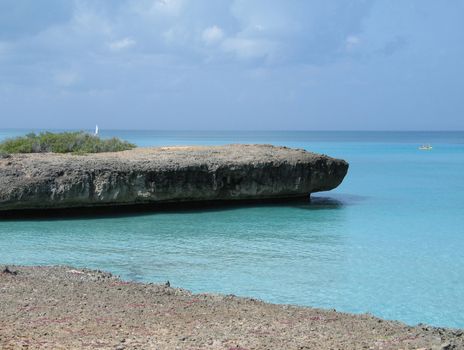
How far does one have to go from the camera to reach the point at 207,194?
2098 cm

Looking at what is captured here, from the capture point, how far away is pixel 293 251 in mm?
14117

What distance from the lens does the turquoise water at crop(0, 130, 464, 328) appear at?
10.7 m

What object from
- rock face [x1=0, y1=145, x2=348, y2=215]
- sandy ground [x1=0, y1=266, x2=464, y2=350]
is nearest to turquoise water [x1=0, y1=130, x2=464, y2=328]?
rock face [x1=0, y1=145, x2=348, y2=215]

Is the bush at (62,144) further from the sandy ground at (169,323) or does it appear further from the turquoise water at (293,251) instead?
the sandy ground at (169,323)

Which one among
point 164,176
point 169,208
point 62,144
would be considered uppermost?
point 62,144

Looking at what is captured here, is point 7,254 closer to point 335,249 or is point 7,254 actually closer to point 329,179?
point 335,249

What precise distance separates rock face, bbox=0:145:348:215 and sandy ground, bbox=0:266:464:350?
8.47 meters

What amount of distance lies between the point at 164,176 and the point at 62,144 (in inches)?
303

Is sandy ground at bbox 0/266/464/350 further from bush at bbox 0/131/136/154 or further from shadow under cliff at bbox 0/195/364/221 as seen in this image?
bush at bbox 0/131/136/154

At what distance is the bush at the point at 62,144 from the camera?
83.3 feet

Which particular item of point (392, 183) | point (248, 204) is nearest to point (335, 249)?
point (248, 204)

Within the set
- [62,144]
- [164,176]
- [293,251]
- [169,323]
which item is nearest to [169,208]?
[164,176]

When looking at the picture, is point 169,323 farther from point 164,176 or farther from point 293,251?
point 164,176

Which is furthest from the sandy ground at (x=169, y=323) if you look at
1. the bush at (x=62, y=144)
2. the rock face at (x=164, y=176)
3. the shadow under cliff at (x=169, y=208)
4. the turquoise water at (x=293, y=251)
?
the bush at (x=62, y=144)
